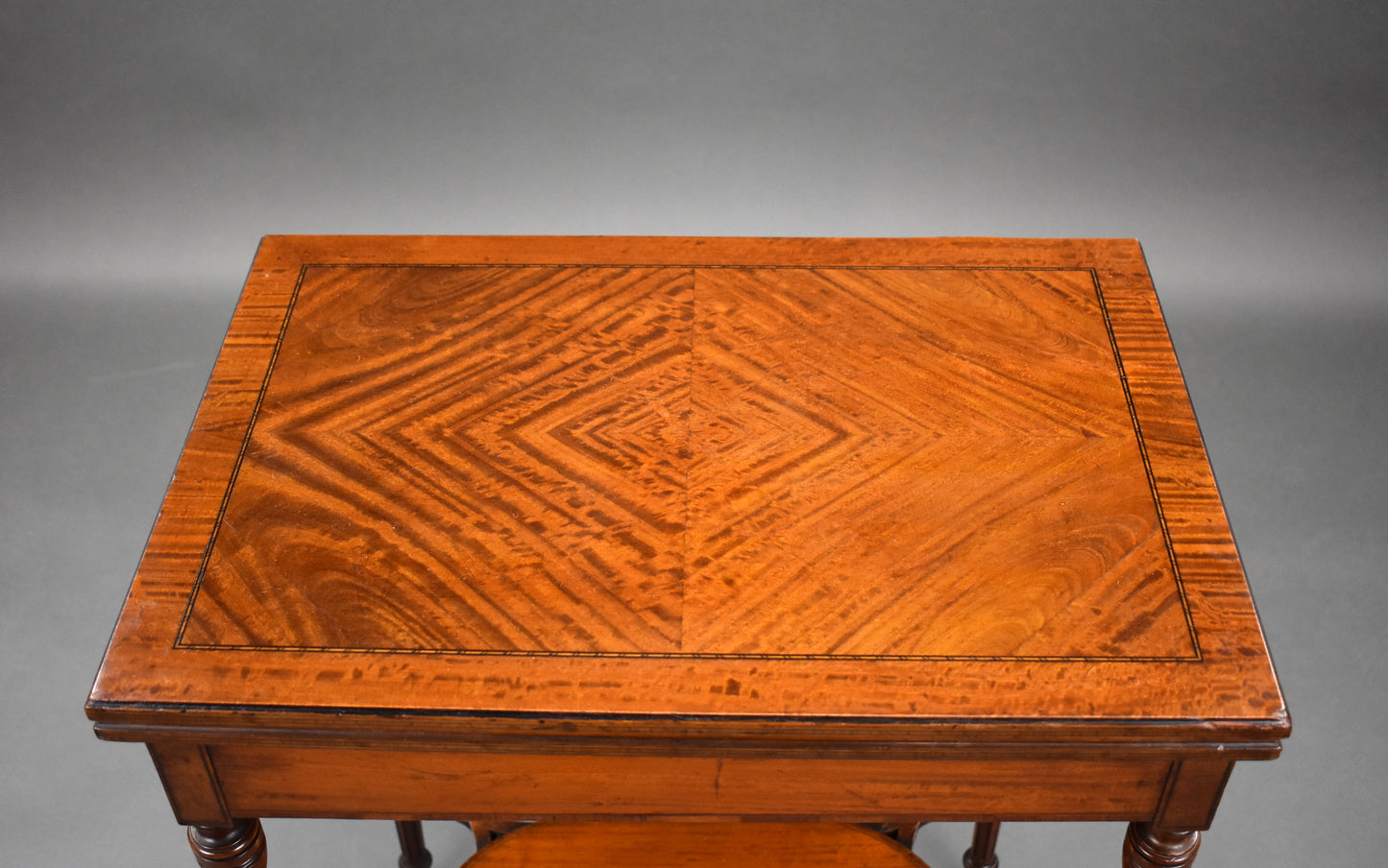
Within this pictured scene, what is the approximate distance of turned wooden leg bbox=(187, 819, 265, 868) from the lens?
1967mm

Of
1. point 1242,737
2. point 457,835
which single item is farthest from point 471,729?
point 457,835

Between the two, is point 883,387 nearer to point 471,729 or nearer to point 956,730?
point 956,730

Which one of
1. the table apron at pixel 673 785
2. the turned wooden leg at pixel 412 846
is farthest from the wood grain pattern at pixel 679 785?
the turned wooden leg at pixel 412 846

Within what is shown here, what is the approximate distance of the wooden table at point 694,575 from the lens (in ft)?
5.84

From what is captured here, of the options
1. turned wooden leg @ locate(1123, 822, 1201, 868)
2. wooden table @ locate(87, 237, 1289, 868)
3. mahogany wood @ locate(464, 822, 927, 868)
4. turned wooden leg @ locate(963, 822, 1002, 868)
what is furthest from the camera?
turned wooden leg @ locate(963, 822, 1002, 868)

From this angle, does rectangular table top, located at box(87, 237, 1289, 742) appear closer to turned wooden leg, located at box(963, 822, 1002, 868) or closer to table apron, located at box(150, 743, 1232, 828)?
table apron, located at box(150, 743, 1232, 828)

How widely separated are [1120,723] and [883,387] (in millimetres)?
636

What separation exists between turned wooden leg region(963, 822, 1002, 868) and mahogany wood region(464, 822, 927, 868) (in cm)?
45

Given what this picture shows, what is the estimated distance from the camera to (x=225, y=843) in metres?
1.97

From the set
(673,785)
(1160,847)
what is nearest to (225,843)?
(673,785)

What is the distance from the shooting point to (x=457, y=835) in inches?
107

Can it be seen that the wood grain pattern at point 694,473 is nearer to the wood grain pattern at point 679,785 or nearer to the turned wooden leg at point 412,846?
the wood grain pattern at point 679,785

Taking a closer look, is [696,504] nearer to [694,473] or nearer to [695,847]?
[694,473]

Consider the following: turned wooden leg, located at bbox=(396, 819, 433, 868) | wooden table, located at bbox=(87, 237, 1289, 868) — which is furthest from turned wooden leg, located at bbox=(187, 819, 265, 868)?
turned wooden leg, located at bbox=(396, 819, 433, 868)
